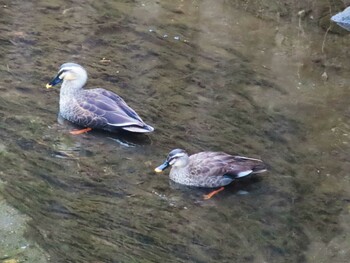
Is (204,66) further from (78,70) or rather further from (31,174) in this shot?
(31,174)

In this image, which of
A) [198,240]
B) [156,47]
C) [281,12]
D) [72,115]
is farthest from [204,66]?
[198,240]

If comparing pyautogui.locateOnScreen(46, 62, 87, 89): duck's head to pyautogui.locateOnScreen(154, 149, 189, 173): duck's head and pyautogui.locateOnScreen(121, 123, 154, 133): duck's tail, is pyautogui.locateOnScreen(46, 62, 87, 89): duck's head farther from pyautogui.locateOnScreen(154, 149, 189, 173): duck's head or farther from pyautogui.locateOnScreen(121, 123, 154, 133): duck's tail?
pyautogui.locateOnScreen(154, 149, 189, 173): duck's head

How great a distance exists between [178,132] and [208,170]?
0.84 metres

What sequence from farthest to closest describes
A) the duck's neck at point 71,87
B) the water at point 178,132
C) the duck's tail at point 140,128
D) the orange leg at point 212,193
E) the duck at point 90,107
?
the duck's neck at point 71,87, the duck at point 90,107, the duck's tail at point 140,128, the orange leg at point 212,193, the water at point 178,132

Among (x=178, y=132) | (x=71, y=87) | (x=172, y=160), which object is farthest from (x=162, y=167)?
(x=71, y=87)

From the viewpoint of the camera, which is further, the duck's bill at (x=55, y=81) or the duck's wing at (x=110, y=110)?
the duck's bill at (x=55, y=81)

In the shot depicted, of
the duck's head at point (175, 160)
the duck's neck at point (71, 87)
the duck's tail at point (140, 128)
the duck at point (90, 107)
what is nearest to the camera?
the duck's head at point (175, 160)

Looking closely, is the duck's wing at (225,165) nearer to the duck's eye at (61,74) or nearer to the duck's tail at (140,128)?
the duck's tail at (140,128)

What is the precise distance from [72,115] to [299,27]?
15.3 ft

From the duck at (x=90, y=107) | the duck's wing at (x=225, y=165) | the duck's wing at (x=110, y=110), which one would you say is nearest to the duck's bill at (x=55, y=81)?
the duck at (x=90, y=107)

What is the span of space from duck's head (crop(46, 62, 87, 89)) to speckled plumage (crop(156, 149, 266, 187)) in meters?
1.61

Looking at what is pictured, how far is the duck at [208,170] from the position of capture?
20.9ft

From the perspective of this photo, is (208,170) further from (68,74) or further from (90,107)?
(68,74)

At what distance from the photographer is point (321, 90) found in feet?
28.0
